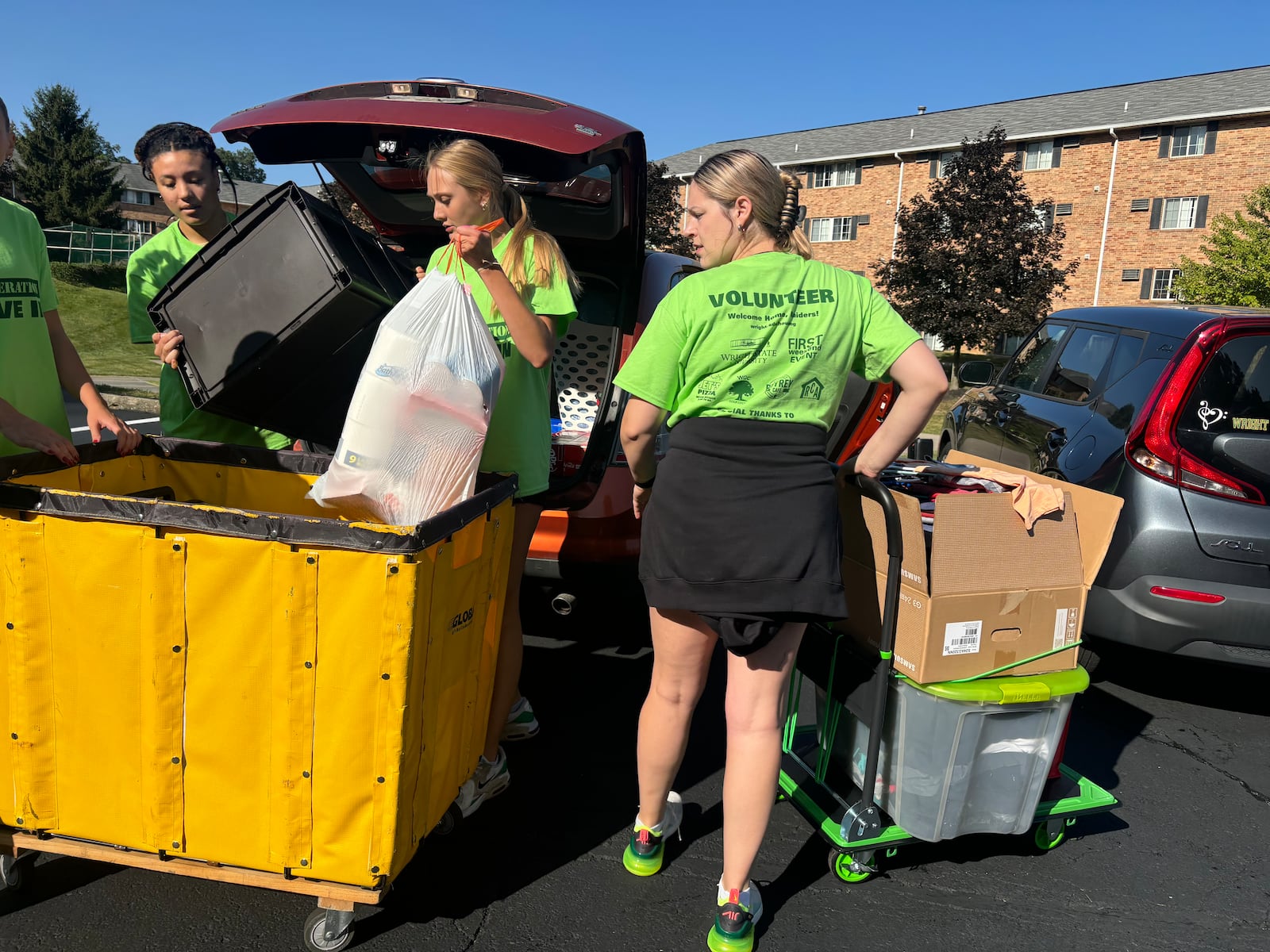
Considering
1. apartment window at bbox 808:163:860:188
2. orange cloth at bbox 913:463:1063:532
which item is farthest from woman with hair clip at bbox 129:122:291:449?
apartment window at bbox 808:163:860:188

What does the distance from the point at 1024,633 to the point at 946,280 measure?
21.0 m

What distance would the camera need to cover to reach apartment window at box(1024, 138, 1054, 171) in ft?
119

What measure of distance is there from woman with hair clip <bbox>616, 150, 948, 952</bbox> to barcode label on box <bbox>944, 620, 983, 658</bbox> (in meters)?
0.46

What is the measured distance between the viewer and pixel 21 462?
8.30 ft

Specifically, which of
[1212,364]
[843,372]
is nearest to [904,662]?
[843,372]

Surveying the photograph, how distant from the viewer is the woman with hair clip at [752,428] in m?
2.23

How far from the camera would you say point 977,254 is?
70.8ft

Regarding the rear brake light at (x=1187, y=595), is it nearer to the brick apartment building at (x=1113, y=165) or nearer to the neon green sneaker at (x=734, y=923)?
the neon green sneaker at (x=734, y=923)

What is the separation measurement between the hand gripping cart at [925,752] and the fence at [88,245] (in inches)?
1371

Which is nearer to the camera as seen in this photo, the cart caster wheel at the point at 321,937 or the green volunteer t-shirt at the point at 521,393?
the cart caster wheel at the point at 321,937

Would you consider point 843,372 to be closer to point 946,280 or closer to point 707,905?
point 707,905

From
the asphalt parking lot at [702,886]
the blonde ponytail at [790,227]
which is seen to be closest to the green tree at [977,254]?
the asphalt parking lot at [702,886]

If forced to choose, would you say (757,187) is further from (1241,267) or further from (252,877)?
(1241,267)

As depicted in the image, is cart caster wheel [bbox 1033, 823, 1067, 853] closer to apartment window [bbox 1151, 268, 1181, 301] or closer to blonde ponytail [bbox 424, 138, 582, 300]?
blonde ponytail [bbox 424, 138, 582, 300]
